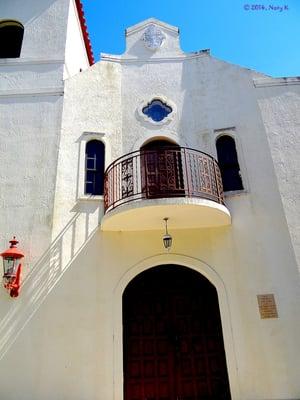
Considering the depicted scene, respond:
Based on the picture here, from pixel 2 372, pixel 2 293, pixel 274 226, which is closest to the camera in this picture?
pixel 2 372

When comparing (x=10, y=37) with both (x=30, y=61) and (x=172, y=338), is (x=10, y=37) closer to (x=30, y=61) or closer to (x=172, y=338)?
(x=30, y=61)

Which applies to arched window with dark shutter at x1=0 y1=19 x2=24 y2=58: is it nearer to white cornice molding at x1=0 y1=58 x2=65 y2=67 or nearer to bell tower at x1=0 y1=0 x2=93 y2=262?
bell tower at x1=0 y1=0 x2=93 y2=262

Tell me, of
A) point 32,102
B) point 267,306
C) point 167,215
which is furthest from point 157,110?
point 267,306

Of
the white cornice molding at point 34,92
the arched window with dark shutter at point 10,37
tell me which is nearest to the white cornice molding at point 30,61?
the white cornice molding at point 34,92

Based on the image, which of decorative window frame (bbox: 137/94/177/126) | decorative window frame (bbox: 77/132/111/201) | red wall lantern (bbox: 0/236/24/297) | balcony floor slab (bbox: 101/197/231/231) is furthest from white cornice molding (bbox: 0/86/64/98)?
red wall lantern (bbox: 0/236/24/297)

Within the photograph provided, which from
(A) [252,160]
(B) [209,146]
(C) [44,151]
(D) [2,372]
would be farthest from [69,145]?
(D) [2,372]

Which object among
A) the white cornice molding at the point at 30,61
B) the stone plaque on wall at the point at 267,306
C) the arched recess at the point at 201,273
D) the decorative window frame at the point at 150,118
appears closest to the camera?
the arched recess at the point at 201,273

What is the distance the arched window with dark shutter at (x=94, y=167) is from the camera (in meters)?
7.73

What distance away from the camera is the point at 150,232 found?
7230 mm

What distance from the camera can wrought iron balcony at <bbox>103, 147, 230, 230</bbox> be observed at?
6781 millimetres

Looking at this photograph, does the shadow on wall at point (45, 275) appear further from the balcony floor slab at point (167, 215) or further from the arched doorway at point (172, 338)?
the arched doorway at point (172, 338)

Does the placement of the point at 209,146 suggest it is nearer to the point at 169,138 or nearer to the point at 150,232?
the point at 169,138

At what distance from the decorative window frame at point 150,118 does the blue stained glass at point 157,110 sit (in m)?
0.06

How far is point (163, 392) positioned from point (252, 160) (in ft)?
18.1
